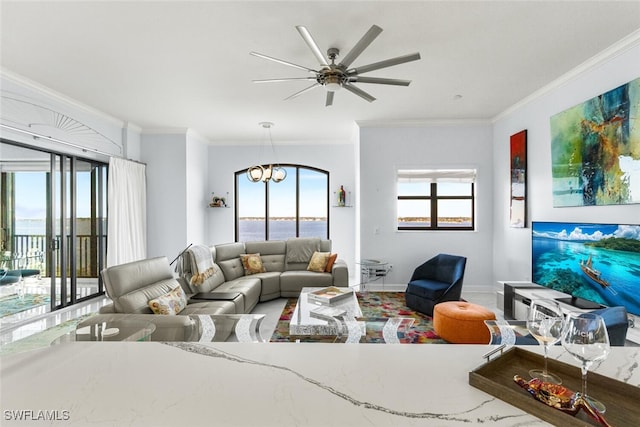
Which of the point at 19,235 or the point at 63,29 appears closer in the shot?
the point at 63,29

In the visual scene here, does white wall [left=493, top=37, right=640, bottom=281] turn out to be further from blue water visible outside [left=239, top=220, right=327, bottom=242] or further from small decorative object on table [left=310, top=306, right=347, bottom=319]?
blue water visible outside [left=239, top=220, right=327, bottom=242]

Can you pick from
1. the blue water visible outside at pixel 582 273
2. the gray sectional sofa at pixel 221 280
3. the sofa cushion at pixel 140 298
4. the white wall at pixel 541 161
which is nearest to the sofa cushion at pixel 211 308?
the gray sectional sofa at pixel 221 280

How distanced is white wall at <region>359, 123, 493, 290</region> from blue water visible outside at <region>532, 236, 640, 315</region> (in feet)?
4.16

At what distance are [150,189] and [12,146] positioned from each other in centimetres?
199

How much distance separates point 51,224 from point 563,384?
5279 millimetres

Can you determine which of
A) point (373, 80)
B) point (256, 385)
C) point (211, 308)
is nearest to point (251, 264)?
point (211, 308)

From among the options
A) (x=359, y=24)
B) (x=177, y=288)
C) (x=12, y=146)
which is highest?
(x=359, y=24)

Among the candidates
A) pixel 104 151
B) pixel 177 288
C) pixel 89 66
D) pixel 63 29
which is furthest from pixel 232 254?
pixel 63 29

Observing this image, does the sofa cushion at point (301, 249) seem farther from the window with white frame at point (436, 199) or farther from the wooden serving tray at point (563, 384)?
the wooden serving tray at point (563, 384)

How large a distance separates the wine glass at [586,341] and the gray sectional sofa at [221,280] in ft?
3.91

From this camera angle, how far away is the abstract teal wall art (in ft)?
8.27

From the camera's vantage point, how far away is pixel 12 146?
3395 mm

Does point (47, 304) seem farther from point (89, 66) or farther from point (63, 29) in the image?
point (63, 29)

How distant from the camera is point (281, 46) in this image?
2666mm
